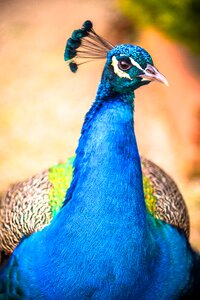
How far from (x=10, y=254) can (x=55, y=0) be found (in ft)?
17.4

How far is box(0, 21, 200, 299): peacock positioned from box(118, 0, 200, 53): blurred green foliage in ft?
6.28

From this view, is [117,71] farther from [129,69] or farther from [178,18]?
[178,18]

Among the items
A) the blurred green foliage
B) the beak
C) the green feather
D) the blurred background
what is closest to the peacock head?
the beak

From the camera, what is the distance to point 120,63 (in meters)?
1.84

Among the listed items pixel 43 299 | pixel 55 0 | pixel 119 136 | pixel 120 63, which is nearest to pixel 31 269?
pixel 43 299

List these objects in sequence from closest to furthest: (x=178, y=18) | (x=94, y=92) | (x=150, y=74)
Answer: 1. (x=150, y=74)
2. (x=178, y=18)
3. (x=94, y=92)

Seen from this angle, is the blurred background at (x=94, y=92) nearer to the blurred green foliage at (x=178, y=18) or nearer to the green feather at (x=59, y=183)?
the blurred green foliage at (x=178, y=18)

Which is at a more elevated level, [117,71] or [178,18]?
[178,18]

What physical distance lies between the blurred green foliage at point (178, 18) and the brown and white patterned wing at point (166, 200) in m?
1.46

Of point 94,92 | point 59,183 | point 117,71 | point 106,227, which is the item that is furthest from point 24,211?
point 94,92

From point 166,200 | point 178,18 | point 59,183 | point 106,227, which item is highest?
point 178,18

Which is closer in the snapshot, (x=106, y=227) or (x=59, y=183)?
(x=106, y=227)

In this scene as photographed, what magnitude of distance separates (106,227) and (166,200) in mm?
615

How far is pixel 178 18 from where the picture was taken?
3871mm
